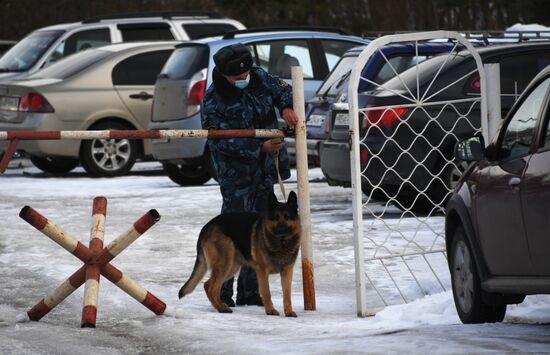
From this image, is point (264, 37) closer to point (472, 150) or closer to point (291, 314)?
point (291, 314)

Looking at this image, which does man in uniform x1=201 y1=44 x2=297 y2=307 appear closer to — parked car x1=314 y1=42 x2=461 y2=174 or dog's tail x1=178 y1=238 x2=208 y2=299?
dog's tail x1=178 y1=238 x2=208 y2=299

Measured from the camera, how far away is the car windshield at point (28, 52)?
74.7 ft

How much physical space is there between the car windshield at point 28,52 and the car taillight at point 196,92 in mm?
5820

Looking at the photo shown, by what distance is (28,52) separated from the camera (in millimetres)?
23219

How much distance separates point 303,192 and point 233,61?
3.15ft

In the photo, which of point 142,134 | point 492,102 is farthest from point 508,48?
point 142,134

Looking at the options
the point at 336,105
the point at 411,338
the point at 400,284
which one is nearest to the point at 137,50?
the point at 336,105

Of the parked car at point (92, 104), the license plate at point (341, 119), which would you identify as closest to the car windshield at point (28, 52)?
the parked car at point (92, 104)

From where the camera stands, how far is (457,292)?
8711 mm

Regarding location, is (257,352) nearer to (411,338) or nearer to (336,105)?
(411,338)

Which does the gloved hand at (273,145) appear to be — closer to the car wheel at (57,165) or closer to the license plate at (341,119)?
the license plate at (341,119)

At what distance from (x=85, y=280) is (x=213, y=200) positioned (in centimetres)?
720

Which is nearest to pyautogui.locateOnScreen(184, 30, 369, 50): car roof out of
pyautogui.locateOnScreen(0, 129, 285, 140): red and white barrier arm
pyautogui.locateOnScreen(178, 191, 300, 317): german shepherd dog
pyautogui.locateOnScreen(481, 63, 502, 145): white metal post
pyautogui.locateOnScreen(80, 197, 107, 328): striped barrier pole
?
pyautogui.locateOnScreen(481, 63, 502, 145): white metal post

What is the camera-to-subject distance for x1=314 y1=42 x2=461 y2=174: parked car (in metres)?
13.8
